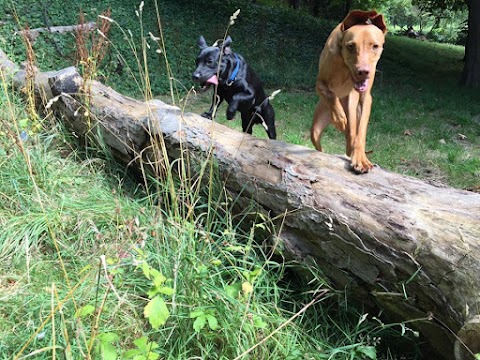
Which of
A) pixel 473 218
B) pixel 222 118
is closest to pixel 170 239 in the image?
pixel 473 218

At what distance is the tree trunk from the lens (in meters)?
10.2

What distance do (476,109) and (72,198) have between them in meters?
7.26

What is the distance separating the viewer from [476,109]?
7.79 m

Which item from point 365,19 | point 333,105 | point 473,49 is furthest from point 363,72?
point 473,49

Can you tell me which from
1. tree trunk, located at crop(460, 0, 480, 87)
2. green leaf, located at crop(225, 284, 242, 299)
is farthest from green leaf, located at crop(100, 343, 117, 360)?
tree trunk, located at crop(460, 0, 480, 87)

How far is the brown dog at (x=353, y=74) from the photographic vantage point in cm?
281

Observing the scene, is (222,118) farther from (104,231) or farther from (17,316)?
(17,316)

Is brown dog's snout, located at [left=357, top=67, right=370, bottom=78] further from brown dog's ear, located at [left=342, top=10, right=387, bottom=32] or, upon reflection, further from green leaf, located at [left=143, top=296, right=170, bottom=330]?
green leaf, located at [left=143, top=296, right=170, bottom=330]

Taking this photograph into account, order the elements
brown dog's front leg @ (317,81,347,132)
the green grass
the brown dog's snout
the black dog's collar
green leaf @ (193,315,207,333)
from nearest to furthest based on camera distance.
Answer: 1. green leaf @ (193,315,207,333)
2. the green grass
3. the brown dog's snout
4. brown dog's front leg @ (317,81,347,132)
5. the black dog's collar

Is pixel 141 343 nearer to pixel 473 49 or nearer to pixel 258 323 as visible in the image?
pixel 258 323

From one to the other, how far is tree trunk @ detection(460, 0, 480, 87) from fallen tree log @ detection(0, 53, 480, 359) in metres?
9.38

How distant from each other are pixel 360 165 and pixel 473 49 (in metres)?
9.64

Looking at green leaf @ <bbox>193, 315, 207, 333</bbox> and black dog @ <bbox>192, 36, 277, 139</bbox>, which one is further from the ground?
black dog @ <bbox>192, 36, 277, 139</bbox>

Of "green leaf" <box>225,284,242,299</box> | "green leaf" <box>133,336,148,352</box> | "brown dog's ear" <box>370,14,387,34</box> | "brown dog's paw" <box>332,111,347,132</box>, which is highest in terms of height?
"brown dog's ear" <box>370,14,387,34</box>
